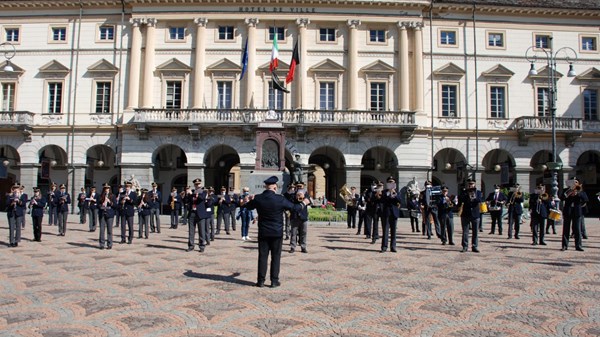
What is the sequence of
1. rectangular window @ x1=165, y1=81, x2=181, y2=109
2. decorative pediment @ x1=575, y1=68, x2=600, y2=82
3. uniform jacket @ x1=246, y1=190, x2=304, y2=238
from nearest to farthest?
1. uniform jacket @ x1=246, y1=190, x2=304, y2=238
2. rectangular window @ x1=165, y1=81, x2=181, y2=109
3. decorative pediment @ x1=575, y1=68, x2=600, y2=82

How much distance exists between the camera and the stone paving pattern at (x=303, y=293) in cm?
581

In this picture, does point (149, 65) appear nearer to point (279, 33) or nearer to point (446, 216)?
point (279, 33)

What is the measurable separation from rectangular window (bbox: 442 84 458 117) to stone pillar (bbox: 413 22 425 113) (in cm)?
178

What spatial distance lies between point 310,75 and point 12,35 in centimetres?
2263

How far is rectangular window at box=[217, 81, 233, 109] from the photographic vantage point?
1310 inches

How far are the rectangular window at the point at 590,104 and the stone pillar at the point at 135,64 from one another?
3287 cm

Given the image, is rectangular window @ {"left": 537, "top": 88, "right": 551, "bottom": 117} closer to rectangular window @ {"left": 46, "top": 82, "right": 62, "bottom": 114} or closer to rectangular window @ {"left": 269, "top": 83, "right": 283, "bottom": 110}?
rectangular window @ {"left": 269, "top": 83, "right": 283, "bottom": 110}

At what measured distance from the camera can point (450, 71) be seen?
110 ft

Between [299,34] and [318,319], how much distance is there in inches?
1154

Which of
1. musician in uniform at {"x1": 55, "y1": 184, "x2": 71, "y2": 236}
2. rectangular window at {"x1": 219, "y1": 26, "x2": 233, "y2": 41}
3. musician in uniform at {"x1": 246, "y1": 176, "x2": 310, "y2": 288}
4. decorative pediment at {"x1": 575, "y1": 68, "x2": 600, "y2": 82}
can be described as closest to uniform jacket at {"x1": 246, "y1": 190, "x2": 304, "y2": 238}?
musician in uniform at {"x1": 246, "y1": 176, "x2": 310, "y2": 288}

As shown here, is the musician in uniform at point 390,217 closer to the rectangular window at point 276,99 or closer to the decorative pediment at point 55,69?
the rectangular window at point 276,99

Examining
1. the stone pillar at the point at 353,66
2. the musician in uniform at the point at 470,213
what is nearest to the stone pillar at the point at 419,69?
the stone pillar at the point at 353,66

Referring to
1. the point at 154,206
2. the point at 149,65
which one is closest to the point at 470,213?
the point at 154,206

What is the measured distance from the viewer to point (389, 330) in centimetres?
570
